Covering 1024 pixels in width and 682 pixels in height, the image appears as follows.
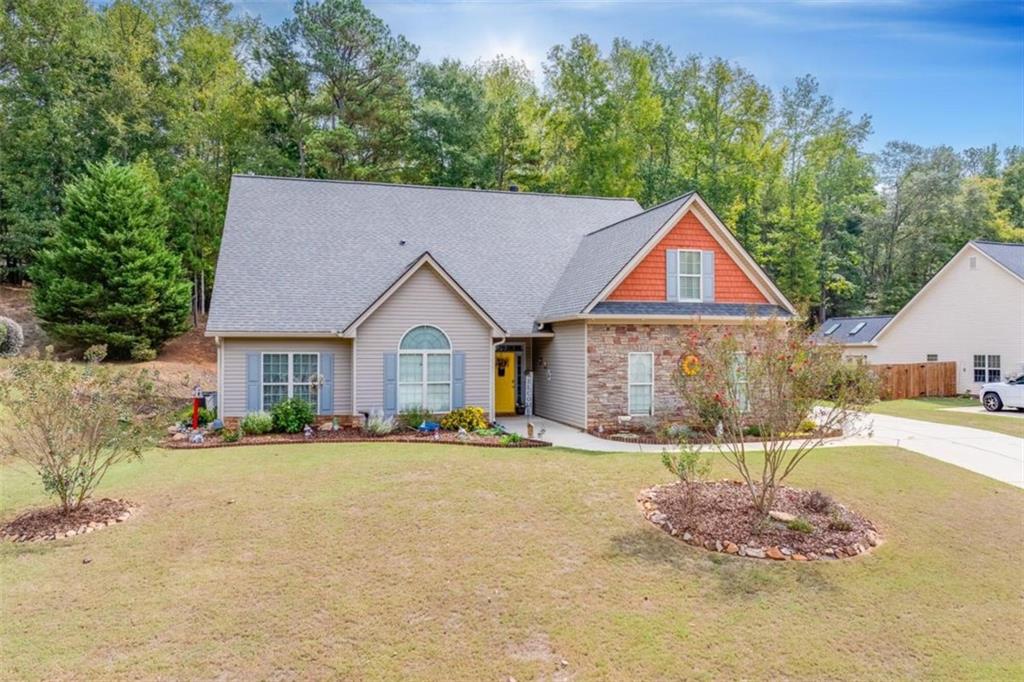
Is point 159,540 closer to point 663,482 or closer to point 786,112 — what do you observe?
point 663,482

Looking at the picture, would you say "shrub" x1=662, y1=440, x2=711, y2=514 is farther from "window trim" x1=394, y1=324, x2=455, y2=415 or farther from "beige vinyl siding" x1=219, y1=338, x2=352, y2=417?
"beige vinyl siding" x1=219, y1=338, x2=352, y2=417

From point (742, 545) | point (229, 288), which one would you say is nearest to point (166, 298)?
point (229, 288)

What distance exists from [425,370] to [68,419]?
913cm

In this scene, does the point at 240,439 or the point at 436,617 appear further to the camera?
the point at 240,439

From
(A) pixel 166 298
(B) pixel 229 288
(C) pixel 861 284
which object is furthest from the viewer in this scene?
(C) pixel 861 284

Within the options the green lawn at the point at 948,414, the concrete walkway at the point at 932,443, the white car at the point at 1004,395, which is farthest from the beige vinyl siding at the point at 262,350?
the white car at the point at 1004,395

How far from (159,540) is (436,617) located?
422cm

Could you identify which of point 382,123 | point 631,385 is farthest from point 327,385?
point 382,123

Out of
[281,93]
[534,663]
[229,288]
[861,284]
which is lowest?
[534,663]

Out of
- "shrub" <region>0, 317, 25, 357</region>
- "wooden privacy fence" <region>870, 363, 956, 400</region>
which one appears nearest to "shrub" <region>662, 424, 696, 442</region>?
"wooden privacy fence" <region>870, 363, 956, 400</region>

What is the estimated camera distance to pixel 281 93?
1296 inches

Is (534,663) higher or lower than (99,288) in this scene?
lower

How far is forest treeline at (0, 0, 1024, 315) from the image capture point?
32.1 meters

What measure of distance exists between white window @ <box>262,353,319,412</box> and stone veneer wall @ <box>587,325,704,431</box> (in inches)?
305
